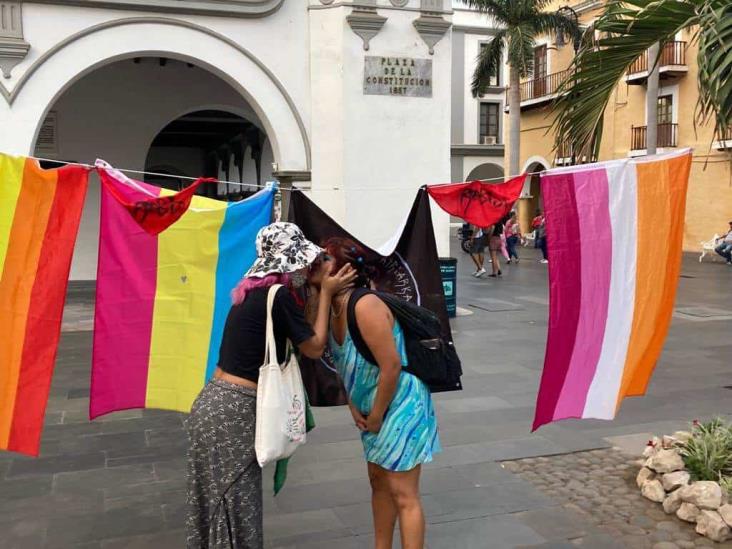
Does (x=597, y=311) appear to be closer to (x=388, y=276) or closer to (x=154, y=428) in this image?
(x=388, y=276)

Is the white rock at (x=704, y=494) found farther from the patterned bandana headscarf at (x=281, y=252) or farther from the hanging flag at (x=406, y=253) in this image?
the patterned bandana headscarf at (x=281, y=252)

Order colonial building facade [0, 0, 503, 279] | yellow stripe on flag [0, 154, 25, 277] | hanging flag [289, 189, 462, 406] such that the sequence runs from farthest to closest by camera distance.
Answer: colonial building facade [0, 0, 503, 279], hanging flag [289, 189, 462, 406], yellow stripe on flag [0, 154, 25, 277]

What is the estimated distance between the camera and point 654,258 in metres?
4.05

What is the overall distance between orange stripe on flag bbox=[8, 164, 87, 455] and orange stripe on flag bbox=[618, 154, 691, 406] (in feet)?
9.85

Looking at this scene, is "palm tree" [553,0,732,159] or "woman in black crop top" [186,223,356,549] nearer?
"woman in black crop top" [186,223,356,549]

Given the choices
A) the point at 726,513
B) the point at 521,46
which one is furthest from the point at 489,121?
the point at 726,513

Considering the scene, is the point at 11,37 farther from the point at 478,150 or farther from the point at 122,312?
the point at 478,150

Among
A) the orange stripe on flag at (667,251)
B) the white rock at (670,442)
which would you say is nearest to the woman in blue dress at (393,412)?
the orange stripe on flag at (667,251)

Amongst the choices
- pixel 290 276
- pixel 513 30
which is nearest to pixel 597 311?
pixel 290 276

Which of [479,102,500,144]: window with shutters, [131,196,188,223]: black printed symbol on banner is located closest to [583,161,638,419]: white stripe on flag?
[131,196,188,223]: black printed symbol on banner

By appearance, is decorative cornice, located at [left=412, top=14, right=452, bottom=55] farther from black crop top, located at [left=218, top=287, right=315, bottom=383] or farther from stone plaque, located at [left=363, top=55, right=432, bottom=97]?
black crop top, located at [left=218, top=287, right=315, bottom=383]

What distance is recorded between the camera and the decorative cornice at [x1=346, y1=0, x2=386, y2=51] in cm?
977

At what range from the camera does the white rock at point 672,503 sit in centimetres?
430

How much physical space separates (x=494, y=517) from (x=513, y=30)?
25967 mm
